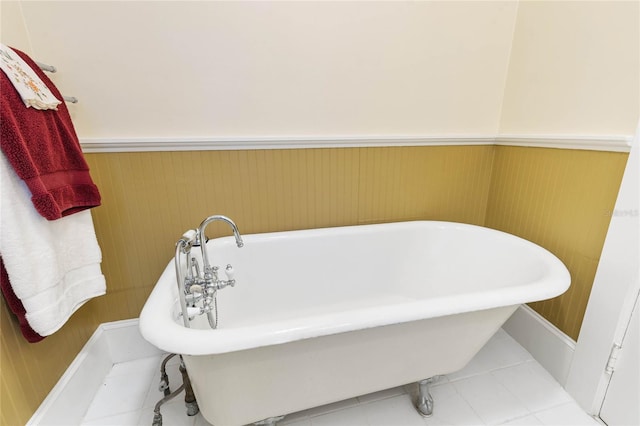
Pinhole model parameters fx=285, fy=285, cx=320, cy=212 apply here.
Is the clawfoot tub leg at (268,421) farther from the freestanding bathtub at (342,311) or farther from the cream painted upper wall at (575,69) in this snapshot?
the cream painted upper wall at (575,69)

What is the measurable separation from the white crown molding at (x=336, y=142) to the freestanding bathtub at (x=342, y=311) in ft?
1.39

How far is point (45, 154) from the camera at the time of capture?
85 centimetres

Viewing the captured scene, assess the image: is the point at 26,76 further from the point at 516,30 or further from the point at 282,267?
the point at 516,30

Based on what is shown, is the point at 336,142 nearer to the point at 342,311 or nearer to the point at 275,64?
the point at 275,64

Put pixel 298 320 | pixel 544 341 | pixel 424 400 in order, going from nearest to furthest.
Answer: pixel 298 320 < pixel 424 400 < pixel 544 341

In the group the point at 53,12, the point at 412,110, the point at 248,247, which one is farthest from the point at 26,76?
the point at 412,110

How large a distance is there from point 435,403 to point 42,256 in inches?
57.5

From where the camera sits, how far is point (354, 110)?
55.4 inches

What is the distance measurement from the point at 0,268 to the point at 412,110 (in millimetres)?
1670

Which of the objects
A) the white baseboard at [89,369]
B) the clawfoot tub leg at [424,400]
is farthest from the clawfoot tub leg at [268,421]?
the white baseboard at [89,369]

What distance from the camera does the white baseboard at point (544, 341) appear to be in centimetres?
125

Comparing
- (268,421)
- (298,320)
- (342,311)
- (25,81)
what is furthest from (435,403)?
(25,81)

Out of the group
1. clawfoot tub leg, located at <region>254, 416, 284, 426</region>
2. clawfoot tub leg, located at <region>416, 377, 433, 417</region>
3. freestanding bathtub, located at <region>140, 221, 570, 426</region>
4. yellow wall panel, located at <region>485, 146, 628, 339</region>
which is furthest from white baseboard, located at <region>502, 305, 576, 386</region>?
clawfoot tub leg, located at <region>254, 416, 284, 426</region>

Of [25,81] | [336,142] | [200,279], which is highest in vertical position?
[25,81]
